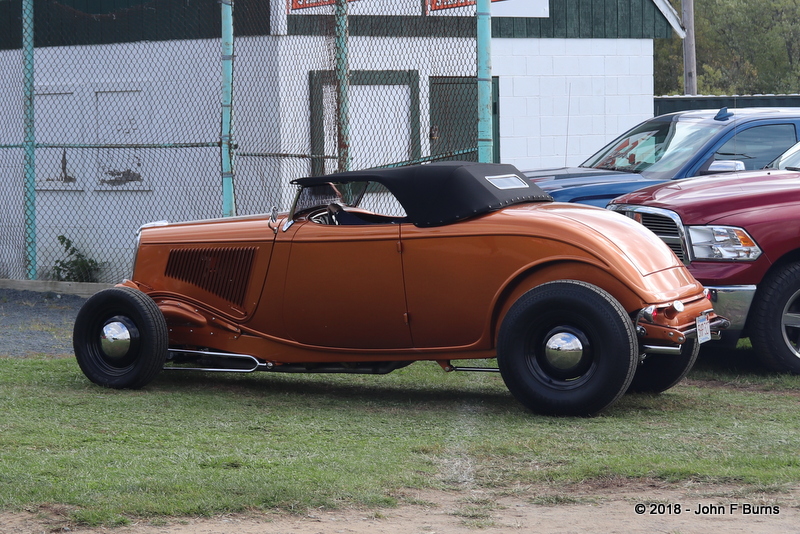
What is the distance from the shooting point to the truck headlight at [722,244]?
7492 mm

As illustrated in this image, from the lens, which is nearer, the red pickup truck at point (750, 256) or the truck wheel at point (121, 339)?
the truck wheel at point (121, 339)

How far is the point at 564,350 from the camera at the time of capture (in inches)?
242

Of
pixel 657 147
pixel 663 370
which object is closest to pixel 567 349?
pixel 663 370

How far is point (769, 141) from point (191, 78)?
7038 mm

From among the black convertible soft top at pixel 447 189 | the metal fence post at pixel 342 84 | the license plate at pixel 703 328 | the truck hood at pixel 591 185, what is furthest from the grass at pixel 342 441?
the metal fence post at pixel 342 84

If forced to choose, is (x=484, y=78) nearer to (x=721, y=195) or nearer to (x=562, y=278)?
(x=721, y=195)

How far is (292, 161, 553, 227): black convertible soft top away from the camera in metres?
6.66

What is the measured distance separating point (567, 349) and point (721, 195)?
7.54ft

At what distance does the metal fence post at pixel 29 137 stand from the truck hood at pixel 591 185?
6.00m

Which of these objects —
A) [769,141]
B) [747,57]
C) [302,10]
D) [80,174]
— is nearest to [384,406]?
[769,141]

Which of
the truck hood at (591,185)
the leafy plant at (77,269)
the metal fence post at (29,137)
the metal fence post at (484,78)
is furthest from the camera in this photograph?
the leafy plant at (77,269)

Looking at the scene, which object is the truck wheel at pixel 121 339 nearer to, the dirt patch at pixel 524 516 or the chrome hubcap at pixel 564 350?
the chrome hubcap at pixel 564 350

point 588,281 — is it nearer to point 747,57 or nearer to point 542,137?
point 542,137

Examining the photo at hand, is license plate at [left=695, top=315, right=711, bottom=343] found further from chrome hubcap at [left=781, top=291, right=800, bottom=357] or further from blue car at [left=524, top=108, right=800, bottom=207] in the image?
blue car at [left=524, top=108, right=800, bottom=207]
